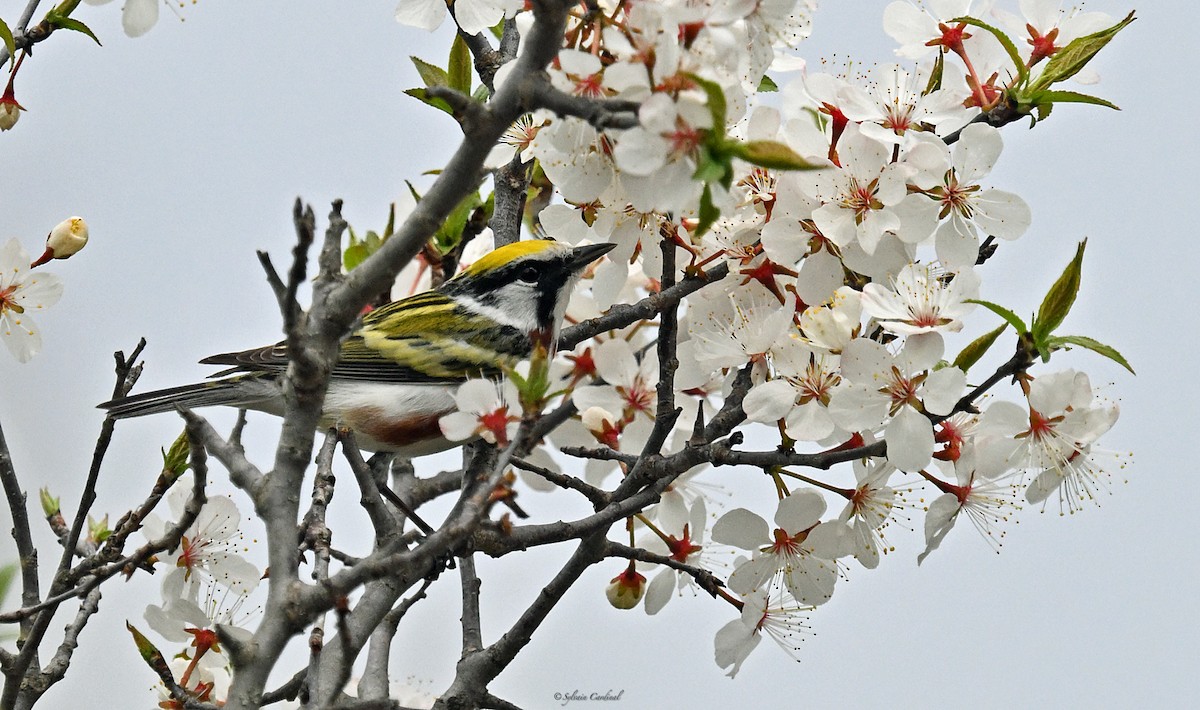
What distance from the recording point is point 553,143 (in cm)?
241

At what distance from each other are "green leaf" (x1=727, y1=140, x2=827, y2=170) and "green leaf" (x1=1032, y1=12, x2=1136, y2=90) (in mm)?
1302

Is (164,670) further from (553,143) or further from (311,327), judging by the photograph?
(553,143)

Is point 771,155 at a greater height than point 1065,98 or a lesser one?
lesser

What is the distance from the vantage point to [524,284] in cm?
469

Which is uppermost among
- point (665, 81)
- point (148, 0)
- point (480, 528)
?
point (148, 0)

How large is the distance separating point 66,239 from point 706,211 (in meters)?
2.42

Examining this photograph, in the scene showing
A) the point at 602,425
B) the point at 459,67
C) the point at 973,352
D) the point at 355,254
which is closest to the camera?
the point at 973,352

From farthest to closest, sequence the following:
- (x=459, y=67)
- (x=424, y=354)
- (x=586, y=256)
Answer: (x=424, y=354), (x=586, y=256), (x=459, y=67)

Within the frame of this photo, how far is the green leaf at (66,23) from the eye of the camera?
3266 mm

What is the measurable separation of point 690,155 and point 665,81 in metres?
0.13

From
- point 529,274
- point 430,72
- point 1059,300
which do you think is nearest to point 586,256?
A: point 529,274

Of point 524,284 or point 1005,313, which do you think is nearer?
point 1005,313

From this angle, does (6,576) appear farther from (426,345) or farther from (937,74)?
(937,74)

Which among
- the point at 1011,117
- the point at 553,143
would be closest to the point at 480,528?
the point at 553,143
